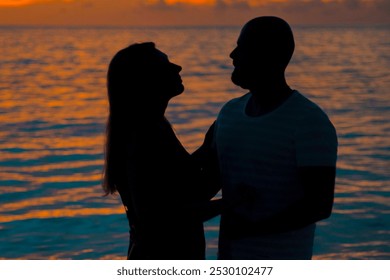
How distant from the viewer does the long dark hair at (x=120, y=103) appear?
11.7 feet

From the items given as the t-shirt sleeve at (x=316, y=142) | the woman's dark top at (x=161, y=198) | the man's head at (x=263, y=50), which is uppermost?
the man's head at (x=263, y=50)

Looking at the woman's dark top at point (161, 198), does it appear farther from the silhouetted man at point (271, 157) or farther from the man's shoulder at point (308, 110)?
the man's shoulder at point (308, 110)

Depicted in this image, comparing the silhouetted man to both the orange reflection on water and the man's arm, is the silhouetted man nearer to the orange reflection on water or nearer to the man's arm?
the man's arm

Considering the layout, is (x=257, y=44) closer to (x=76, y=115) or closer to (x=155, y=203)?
(x=155, y=203)

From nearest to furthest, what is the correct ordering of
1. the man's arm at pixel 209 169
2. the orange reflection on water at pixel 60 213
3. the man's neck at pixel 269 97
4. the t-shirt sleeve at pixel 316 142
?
the t-shirt sleeve at pixel 316 142
the man's neck at pixel 269 97
the man's arm at pixel 209 169
the orange reflection on water at pixel 60 213

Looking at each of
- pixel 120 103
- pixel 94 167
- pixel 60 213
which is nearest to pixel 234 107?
pixel 120 103

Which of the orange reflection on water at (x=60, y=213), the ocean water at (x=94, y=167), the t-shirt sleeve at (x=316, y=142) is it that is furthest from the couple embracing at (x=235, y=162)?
the orange reflection on water at (x=60, y=213)

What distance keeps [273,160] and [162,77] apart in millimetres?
708

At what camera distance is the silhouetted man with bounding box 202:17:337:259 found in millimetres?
3205

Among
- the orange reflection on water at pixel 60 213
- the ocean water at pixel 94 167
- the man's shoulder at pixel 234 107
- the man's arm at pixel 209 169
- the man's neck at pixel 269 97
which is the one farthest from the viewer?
the orange reflection on water at pixel 60 213

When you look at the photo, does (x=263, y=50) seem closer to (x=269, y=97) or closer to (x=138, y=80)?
(x=269, y=97)

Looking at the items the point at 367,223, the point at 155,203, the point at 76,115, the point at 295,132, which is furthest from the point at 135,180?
the point at 76,115

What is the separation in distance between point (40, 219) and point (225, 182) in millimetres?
8288

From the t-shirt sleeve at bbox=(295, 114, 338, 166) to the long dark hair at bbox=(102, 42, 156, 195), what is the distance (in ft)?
2.68
